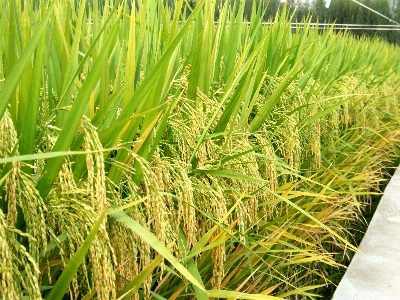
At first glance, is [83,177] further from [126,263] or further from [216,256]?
[216,256]

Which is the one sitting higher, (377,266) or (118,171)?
(118,171)

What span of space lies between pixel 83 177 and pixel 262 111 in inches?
40.9

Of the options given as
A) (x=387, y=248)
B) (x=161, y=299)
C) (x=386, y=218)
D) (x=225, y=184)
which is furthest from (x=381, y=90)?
(x=161, y=299)

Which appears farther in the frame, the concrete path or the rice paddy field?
the concrete path

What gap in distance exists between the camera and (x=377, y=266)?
232 centimetres

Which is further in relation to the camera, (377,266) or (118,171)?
(377,266)

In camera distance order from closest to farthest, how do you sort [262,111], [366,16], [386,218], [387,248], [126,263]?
1. [126,263]
2. [262,111]
3. [387,248]
4. [386,218]
5. [366,16]

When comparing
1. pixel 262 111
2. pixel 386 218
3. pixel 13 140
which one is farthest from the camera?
pixel 386 218

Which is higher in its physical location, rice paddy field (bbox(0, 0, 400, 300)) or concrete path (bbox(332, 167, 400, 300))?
rice paddy field (bbox(0, 0, 400, 300))

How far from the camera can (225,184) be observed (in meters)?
1.59

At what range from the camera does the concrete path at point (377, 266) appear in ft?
6.86

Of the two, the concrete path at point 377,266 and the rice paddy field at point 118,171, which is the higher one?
the rice paddy field at point 118,171

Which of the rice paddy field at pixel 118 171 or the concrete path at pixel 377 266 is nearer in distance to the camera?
the rice paddy field at pixel 118 171

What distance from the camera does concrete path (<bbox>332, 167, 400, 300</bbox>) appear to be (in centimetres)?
209
